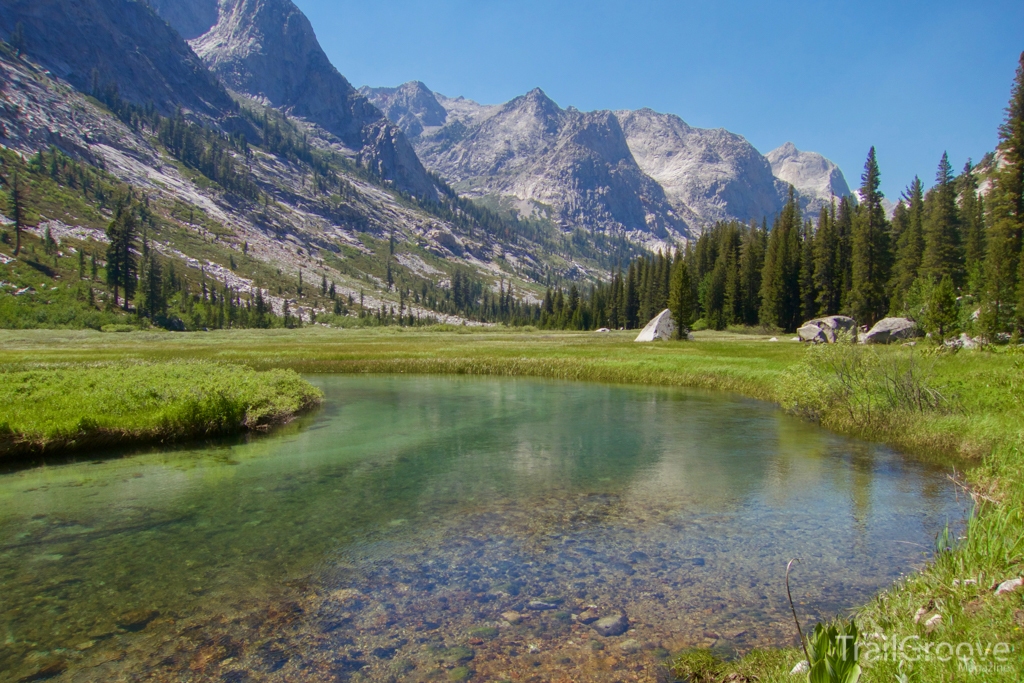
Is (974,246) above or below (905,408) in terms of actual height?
above

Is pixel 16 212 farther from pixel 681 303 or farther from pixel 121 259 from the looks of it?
pixel 681 303

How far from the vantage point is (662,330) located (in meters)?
77.1

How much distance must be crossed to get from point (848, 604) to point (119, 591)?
1255 cm

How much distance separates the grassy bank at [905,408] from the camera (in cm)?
590

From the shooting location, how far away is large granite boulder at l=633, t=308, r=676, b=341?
76125mm

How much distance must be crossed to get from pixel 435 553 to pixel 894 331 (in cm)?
6651

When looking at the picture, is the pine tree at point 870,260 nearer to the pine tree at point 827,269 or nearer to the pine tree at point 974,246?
the pine tree at point 827,269

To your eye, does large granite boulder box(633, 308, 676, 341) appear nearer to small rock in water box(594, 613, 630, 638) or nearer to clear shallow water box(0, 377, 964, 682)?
clear shallow water box(0, 377, 964, 682)

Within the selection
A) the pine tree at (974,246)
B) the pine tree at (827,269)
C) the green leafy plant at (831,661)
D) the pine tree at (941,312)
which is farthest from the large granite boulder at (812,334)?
the green leafy plant at (831,661)

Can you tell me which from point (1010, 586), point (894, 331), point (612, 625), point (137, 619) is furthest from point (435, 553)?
point (894, 331)

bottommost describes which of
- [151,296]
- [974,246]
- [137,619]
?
[137,619]

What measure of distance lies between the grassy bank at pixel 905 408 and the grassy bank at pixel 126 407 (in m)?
21.0

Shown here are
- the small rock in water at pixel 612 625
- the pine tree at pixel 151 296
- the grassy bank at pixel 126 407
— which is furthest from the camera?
the pine tree at pixel 151 296

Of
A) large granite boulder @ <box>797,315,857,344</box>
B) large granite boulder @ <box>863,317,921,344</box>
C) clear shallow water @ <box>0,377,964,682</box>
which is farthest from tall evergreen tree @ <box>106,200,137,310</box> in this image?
large granite boulder @ <box>863,317,921,344</box>
